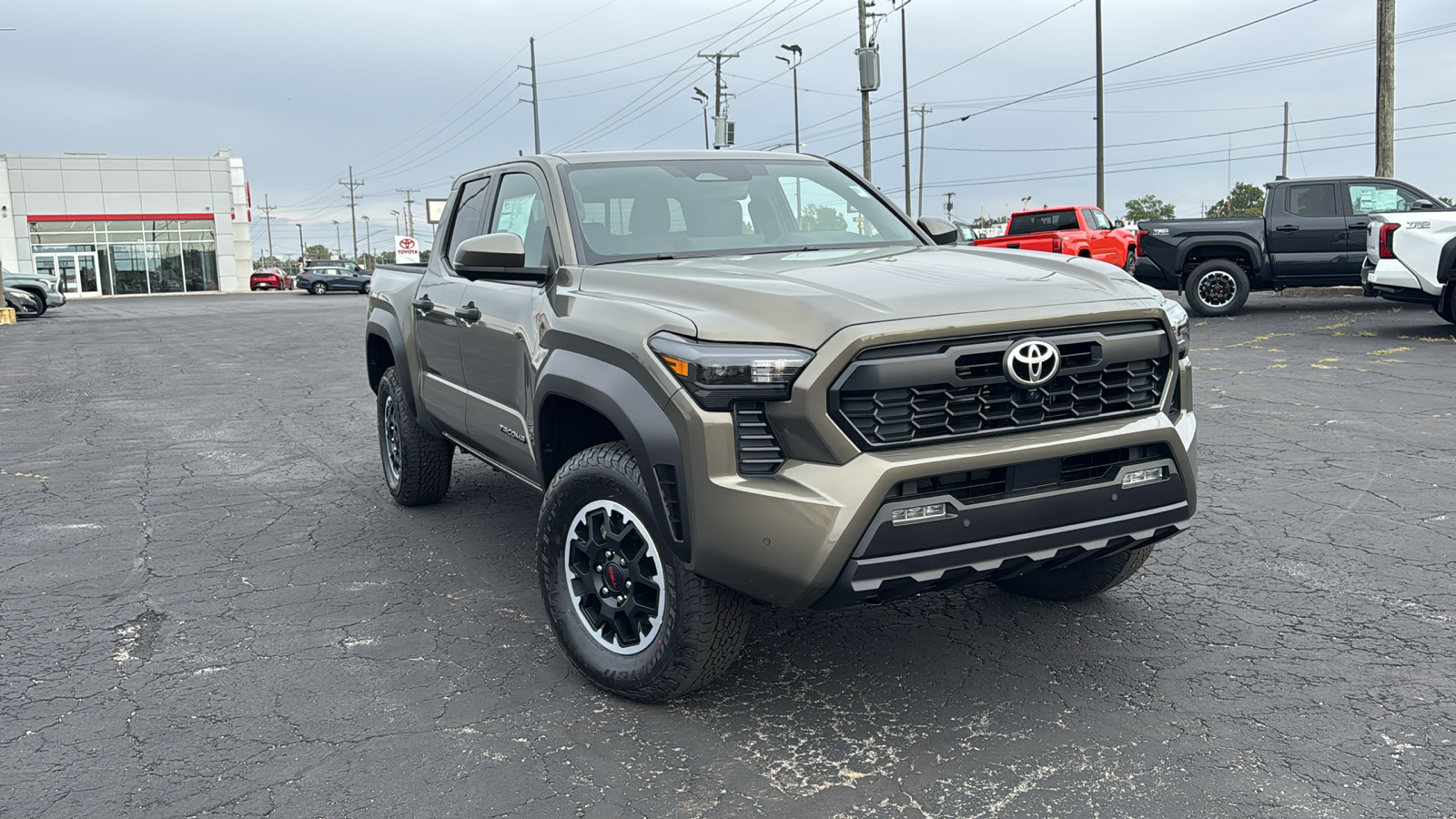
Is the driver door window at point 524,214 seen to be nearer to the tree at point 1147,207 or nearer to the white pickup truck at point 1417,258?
the white pickup truck at point 1417,258

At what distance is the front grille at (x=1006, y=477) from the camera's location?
10.2ft

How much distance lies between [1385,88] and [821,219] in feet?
65.7

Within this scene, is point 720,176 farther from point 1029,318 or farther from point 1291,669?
point 1291,669

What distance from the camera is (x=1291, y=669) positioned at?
12.5 feet

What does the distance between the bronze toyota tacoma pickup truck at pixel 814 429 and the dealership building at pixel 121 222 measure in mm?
68175

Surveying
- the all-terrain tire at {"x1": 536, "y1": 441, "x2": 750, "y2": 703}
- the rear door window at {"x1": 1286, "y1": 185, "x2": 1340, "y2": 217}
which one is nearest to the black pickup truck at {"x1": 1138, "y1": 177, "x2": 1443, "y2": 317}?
the rear door window at {"x1": 1286, "y1": 185, "x2": 1340, "y2": 217}

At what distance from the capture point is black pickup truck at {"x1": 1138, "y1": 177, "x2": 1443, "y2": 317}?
16.5m

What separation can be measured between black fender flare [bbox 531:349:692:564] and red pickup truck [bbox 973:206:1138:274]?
20.7 meters

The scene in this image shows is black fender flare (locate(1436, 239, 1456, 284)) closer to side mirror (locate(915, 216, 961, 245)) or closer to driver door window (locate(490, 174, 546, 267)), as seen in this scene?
side mirror (locate(915, 216, 961, 245))

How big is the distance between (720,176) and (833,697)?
7.49 feet

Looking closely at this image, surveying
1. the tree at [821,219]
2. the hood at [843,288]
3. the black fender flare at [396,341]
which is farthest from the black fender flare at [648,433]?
the black fender flare at [396,341]

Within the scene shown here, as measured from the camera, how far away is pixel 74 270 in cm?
6238

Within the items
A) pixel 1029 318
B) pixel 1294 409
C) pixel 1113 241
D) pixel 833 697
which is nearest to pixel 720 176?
pixel 1029 318

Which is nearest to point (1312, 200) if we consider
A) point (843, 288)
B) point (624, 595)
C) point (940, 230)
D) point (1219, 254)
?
point (1219, 254)
